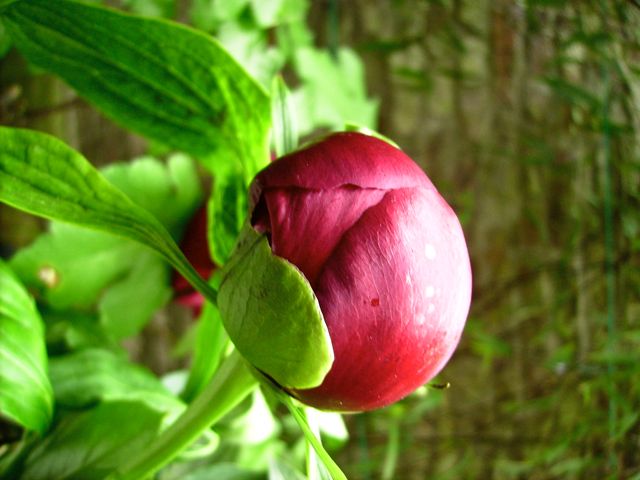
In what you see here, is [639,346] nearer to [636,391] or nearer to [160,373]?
[636,391]

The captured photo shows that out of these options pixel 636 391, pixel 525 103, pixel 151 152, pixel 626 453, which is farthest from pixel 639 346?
pixel 151 152

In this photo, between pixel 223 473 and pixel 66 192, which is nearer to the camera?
pixel 66 192

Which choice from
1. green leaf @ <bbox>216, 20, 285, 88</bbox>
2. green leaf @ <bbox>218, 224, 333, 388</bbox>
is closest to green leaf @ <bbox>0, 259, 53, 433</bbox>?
green leaf @ <bbox>218, 224, 333, 388</bbox>

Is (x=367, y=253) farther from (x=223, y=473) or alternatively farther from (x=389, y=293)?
(x=223, y=473)

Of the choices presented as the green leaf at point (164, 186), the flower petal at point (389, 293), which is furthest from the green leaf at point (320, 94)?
the flower petal at point (389, 293)

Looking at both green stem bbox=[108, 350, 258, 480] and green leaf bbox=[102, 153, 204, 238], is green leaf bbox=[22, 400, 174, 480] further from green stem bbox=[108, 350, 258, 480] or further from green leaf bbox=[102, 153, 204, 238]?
green leaf bbox=[102, 153, 204, 238]

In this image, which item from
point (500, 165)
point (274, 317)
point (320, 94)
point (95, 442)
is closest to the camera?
point (274, 317)

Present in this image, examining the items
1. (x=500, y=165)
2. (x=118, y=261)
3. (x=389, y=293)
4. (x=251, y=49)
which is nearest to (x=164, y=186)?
(x=118, y=261)
